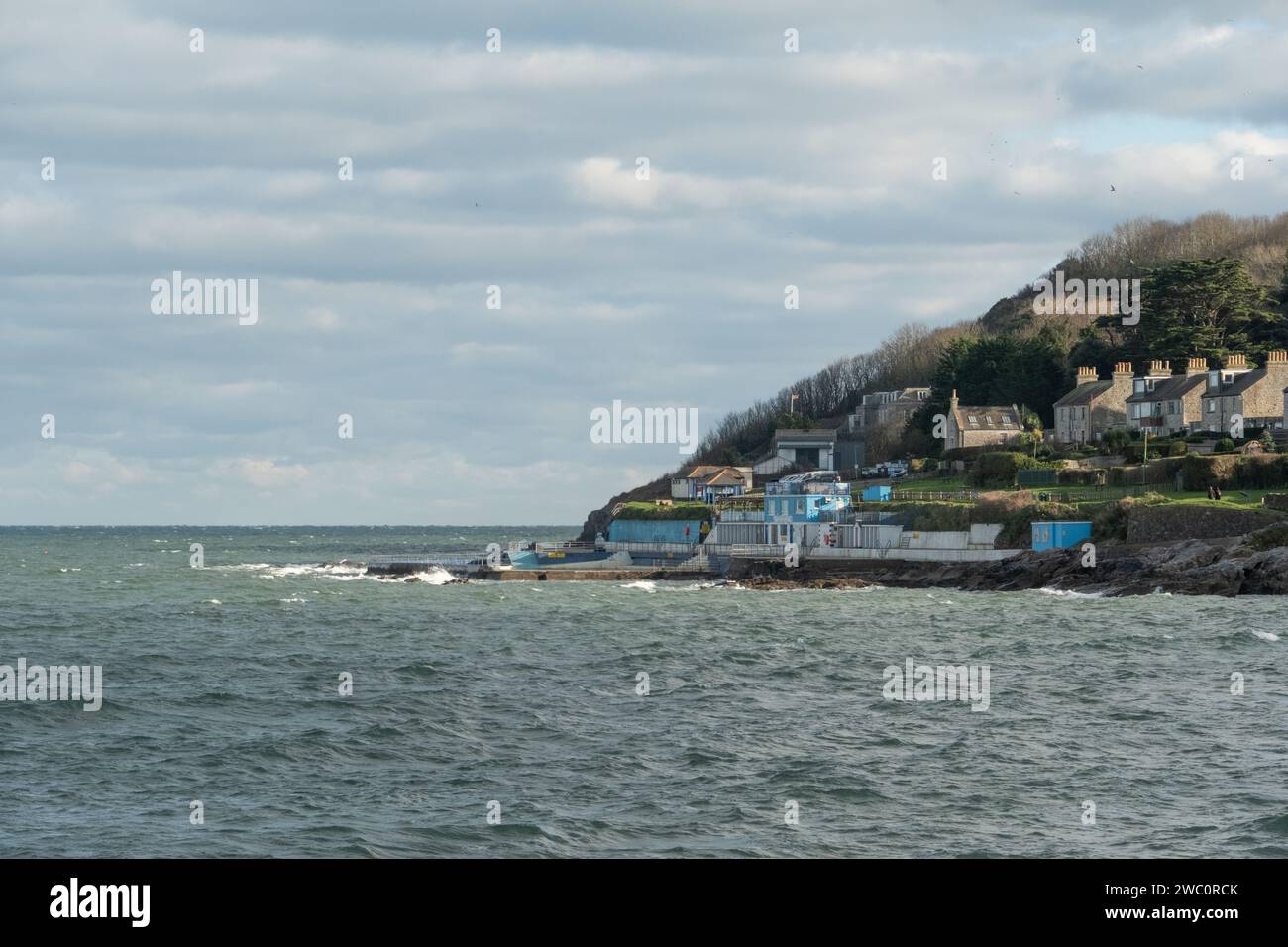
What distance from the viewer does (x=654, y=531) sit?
108 meters

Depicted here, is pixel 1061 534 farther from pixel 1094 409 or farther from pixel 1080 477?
pixel 1094 409

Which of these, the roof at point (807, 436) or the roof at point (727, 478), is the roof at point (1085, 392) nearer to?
the roof at point (727, 478)

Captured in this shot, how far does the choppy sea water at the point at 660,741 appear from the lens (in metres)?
21.1

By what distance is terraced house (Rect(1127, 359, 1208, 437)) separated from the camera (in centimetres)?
9788

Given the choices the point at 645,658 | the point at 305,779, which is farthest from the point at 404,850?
the point at 645,658

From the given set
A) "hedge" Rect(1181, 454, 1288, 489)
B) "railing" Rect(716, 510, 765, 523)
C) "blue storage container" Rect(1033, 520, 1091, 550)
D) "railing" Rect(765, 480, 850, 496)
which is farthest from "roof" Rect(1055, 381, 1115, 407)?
"blue storage container" Rect(1033, 520, 1091, 550)

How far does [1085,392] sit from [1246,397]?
13.8m

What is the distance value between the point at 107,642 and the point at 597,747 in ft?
92.8

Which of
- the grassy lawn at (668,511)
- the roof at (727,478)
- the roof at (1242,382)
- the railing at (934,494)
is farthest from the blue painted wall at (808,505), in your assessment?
the roof at (727,478)

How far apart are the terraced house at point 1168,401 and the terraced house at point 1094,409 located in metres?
0.82

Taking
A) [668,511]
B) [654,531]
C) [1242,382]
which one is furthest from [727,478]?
[1242,382]

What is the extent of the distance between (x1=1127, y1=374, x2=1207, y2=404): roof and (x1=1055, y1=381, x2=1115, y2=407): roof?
2021 millimetres

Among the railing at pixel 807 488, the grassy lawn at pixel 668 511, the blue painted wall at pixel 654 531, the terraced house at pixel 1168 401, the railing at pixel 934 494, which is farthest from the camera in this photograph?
the grassy lawn at pixel 668 511
